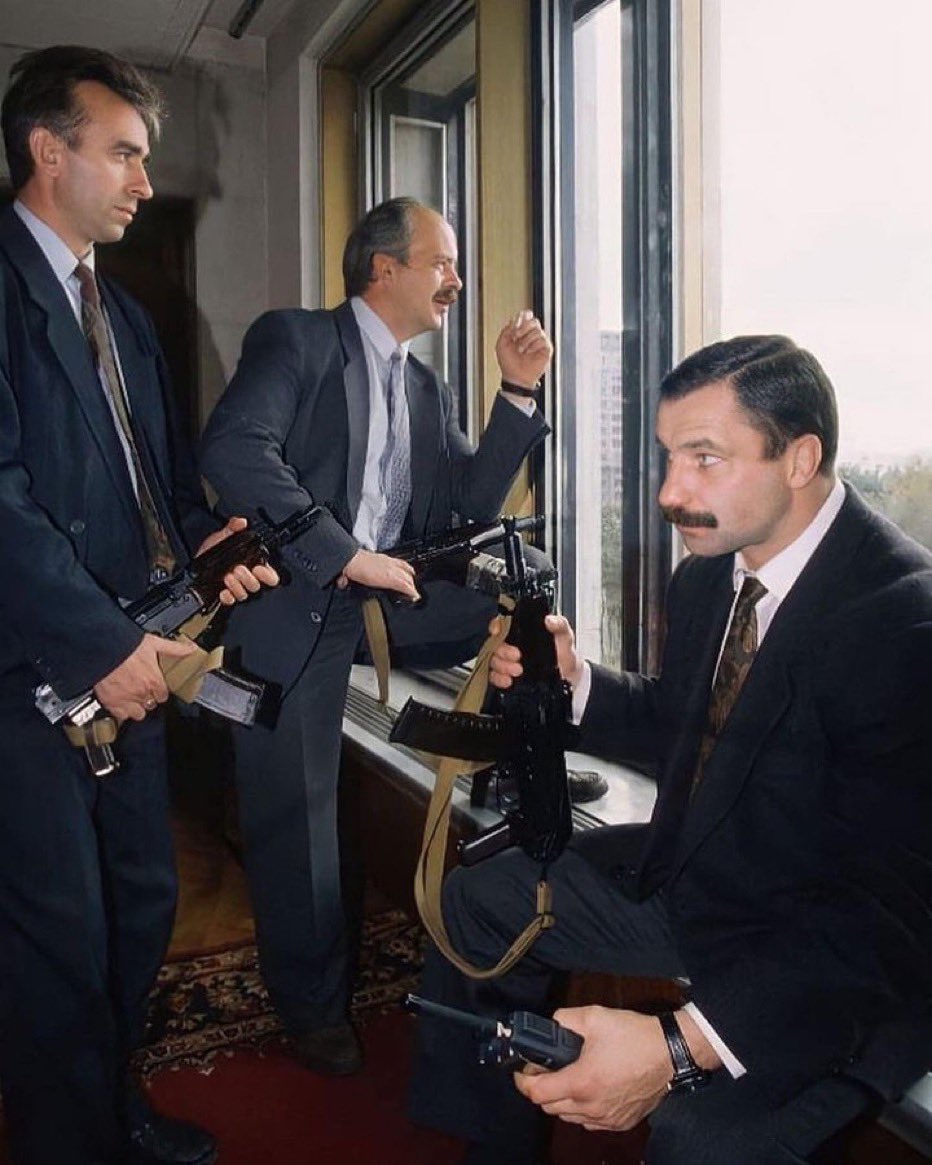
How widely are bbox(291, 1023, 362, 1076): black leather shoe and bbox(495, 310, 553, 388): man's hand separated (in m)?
1.33

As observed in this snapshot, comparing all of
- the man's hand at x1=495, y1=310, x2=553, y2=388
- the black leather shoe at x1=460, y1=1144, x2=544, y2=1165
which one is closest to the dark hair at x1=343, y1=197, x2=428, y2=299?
the man's hand at x1=495, y1=310, x2=553, y2=388

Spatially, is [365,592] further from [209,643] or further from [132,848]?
[132,848]

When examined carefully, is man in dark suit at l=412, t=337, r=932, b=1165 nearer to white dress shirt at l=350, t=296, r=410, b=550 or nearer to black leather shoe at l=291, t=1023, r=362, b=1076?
black leather shoe at l=291, t=1023, r=362, b=1076

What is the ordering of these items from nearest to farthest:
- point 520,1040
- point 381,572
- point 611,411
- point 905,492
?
point 520,1040, point 905,492, point 381,572, point 611,411

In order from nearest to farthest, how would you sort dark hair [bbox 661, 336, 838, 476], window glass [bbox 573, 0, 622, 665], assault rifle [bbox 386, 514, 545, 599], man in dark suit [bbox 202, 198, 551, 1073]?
dark hair [bbox 661, 336, 838, 476] → assault rifle [bbox 386, 514, 545, 599] → man in dark suit [bbox 202, 198, 551, 1073] → window glass [bbox 573, 0, 622, 665]

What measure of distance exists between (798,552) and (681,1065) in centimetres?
60

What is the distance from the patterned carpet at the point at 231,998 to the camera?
2.05m

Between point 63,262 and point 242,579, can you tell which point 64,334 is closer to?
point 63,262

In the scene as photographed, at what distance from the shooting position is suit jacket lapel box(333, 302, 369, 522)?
2072mm

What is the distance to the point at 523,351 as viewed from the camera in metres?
2.13

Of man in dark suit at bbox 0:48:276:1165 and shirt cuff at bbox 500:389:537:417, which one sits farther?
shirt cuff at bbox 500:389:537:417

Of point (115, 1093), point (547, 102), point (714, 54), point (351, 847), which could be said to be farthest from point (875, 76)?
point (351, 847)

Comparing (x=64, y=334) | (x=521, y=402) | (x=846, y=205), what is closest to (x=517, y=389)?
(x=521, y=402)

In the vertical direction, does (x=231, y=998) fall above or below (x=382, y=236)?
below
